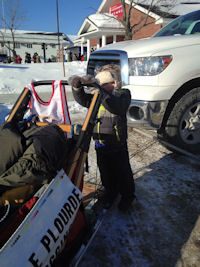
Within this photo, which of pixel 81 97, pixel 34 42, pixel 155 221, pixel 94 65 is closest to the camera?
pixel 81 97

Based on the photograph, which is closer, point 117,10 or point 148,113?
point 148,113

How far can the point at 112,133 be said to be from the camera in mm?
2100

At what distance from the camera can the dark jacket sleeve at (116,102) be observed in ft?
6.04

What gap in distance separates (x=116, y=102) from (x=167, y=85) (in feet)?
4.61

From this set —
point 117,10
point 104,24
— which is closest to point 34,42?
point 117,10

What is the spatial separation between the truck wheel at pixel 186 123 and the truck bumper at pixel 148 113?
258mm

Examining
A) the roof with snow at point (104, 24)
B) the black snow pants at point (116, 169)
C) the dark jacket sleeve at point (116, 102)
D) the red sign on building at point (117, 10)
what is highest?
the red sign on building at point (117, 10)

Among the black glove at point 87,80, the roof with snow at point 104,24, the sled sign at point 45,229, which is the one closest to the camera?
the sled sign at point 45,229

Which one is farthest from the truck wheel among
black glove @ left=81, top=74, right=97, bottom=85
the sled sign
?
the sled sign

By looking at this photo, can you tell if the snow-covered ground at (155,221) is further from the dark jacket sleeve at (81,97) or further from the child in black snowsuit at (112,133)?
the dark jacket sleeve at (81,97)

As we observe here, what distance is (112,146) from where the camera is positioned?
2158 millimetres

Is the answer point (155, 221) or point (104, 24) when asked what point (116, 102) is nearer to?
point (155, 221)

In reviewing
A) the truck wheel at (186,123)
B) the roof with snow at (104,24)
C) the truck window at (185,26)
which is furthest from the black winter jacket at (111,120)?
the roof with snow at (104,24)

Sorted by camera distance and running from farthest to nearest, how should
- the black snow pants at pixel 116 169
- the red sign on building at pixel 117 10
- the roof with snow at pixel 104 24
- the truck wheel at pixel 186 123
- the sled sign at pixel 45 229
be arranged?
the red sign on building at pixel 117 10 < the roof with snow at pixel 104 24 < the truck wheel at pixel 186 123 < the black snow pants at pixel 116 169 < the sled sign at pixel 45 229
